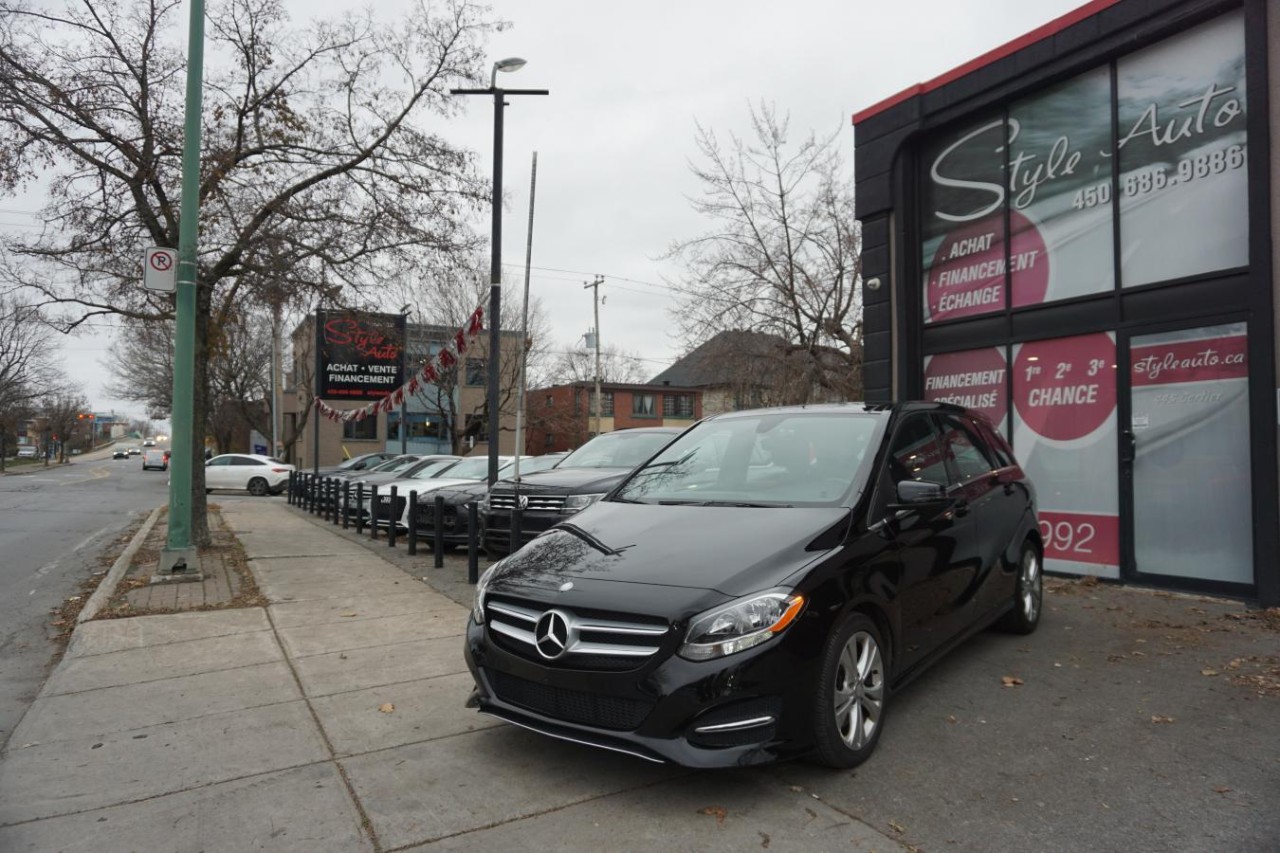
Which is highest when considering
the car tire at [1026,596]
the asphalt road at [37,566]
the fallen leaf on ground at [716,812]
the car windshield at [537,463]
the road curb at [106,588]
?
the car windshield at [537,463]

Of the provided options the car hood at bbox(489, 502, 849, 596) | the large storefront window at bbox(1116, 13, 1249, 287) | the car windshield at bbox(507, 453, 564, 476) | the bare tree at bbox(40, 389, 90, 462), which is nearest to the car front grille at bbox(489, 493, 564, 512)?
the car windshield at bbox(507, 453, 564, 476)

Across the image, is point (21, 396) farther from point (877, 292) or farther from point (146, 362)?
point (877, 292)

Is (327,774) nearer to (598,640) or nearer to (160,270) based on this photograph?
(598,640)

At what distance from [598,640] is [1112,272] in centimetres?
708

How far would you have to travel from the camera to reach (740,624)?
3.20 metres

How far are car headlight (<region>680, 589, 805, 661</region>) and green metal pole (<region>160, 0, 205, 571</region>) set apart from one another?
24.1ft

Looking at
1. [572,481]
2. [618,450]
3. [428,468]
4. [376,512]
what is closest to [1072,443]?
[618,450]

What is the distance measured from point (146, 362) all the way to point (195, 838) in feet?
173

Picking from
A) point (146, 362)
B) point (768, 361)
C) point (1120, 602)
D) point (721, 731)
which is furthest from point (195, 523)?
point (146, 362)

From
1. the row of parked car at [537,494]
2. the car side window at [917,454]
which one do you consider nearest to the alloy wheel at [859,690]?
the car side window at [917,454]

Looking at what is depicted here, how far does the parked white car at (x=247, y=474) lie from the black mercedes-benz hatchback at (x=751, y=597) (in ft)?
90.5

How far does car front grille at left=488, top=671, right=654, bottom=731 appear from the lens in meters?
3.21

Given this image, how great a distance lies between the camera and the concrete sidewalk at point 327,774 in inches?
122

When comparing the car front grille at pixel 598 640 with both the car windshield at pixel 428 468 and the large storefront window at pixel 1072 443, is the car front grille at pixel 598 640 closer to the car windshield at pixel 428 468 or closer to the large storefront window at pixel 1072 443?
the large storefront window at pixel 1072 443
